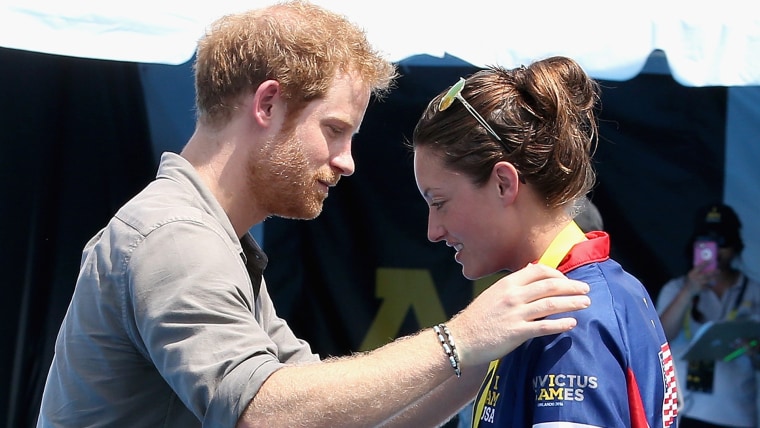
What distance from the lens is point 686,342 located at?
13.3 ft

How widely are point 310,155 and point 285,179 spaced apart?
70 mm

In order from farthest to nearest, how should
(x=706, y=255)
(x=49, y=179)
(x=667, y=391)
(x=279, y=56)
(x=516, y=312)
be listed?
(x=706, y=255)
(x=49, y=179)
(x=279, y=56)
(x=667, y=391)
(x=516, y=312)

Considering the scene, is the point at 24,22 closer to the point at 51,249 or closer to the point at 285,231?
the point at 51,249

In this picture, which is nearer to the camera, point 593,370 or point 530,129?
point 593,370

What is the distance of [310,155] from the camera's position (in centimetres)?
186

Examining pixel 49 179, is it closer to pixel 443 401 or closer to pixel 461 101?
pixel 443 401

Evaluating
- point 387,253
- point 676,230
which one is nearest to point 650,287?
point 676,230

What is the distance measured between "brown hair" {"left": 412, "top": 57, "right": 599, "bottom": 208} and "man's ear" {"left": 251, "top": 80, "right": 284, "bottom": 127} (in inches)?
12.2

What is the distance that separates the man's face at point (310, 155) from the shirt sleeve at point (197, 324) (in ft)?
1.01

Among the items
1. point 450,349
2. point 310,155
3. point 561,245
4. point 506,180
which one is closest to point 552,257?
→ point 561,245

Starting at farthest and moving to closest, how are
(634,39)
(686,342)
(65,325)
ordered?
(686,342) → (634,39) → (65,325)

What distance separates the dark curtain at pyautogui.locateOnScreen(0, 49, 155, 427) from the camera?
3.58 metres

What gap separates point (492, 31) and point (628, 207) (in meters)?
1.22

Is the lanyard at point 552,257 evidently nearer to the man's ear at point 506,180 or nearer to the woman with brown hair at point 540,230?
the woman with brown hair at point 540,230
